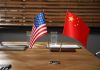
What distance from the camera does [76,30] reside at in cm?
207

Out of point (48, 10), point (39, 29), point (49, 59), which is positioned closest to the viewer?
point (49, 59)

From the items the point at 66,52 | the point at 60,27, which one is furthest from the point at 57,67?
the point at 60,27

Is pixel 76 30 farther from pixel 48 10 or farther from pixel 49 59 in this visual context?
pixel 48 10

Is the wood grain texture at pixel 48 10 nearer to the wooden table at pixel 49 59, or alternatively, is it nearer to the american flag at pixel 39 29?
the american flag at pixel 39 29

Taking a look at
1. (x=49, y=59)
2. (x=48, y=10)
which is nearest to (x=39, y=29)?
(x=49, y=59)

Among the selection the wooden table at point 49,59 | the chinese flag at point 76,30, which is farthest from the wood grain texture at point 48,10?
the chinese flag at point 76,30

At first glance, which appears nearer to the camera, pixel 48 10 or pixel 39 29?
pixel 39 29

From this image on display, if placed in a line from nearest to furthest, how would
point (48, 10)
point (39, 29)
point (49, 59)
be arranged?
point (49, 59) < point (39, 29) < point (48, 10)

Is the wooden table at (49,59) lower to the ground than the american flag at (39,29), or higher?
lower

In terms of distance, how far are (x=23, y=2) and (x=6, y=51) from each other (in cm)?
138

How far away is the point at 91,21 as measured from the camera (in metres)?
3.71

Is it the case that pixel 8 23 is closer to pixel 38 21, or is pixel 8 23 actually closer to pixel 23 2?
pixel 23 2

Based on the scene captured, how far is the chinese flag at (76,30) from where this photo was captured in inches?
80.4

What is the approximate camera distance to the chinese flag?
2.04 meters
